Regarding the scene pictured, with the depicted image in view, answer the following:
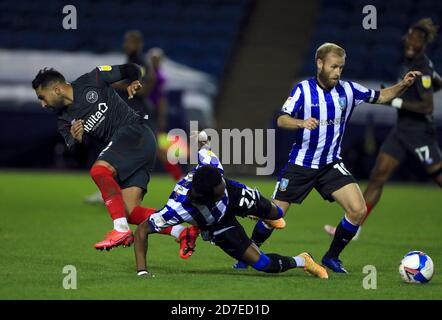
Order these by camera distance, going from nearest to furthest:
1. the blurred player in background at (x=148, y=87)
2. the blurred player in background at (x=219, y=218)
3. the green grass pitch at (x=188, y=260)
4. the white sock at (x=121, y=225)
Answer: the green grass pitch at (x=188, y=260) → the blurred player in background at (x=219, y=218) → the white sock at (x=121, y=225) → the blurred player in background at (x=148, y=87)

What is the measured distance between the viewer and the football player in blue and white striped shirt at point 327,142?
26.6ft

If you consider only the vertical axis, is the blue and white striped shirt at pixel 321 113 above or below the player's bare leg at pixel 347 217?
above

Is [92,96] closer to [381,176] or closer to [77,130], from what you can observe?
[77,130]

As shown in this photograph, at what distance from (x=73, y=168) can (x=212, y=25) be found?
589 cm

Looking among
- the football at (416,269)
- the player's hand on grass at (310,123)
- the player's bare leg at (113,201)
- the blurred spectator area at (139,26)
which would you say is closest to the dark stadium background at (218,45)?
the blurred spectator area at (139,26)

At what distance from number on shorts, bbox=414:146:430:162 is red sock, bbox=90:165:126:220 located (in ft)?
12.6

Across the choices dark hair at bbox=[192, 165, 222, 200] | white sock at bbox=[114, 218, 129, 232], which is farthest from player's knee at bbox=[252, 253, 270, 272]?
white sock at bbox=[114, 218, 129, 232]

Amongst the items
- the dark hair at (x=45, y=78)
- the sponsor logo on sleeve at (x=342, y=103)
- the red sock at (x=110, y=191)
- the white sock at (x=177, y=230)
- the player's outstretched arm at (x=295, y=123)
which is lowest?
the white sock at (x=177, y=230)

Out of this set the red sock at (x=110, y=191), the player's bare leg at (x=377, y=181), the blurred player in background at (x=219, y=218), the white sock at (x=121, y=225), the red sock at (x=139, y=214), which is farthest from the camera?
the player's bare leg at (x=377, y=181)

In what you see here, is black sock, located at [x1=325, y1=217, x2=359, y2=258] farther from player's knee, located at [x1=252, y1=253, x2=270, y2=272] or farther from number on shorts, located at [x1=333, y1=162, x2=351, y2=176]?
player's knee, located at [x1=252, y1=253, x2=270, y2=272]

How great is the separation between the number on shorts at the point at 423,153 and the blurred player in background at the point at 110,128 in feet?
10.8

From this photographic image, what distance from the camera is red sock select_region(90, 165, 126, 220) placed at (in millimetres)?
8008

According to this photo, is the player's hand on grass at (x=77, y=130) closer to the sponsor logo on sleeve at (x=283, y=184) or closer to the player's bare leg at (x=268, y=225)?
the player's bare leg at (x=268, y=225)

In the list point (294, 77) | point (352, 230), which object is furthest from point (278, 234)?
point (294, 77)
